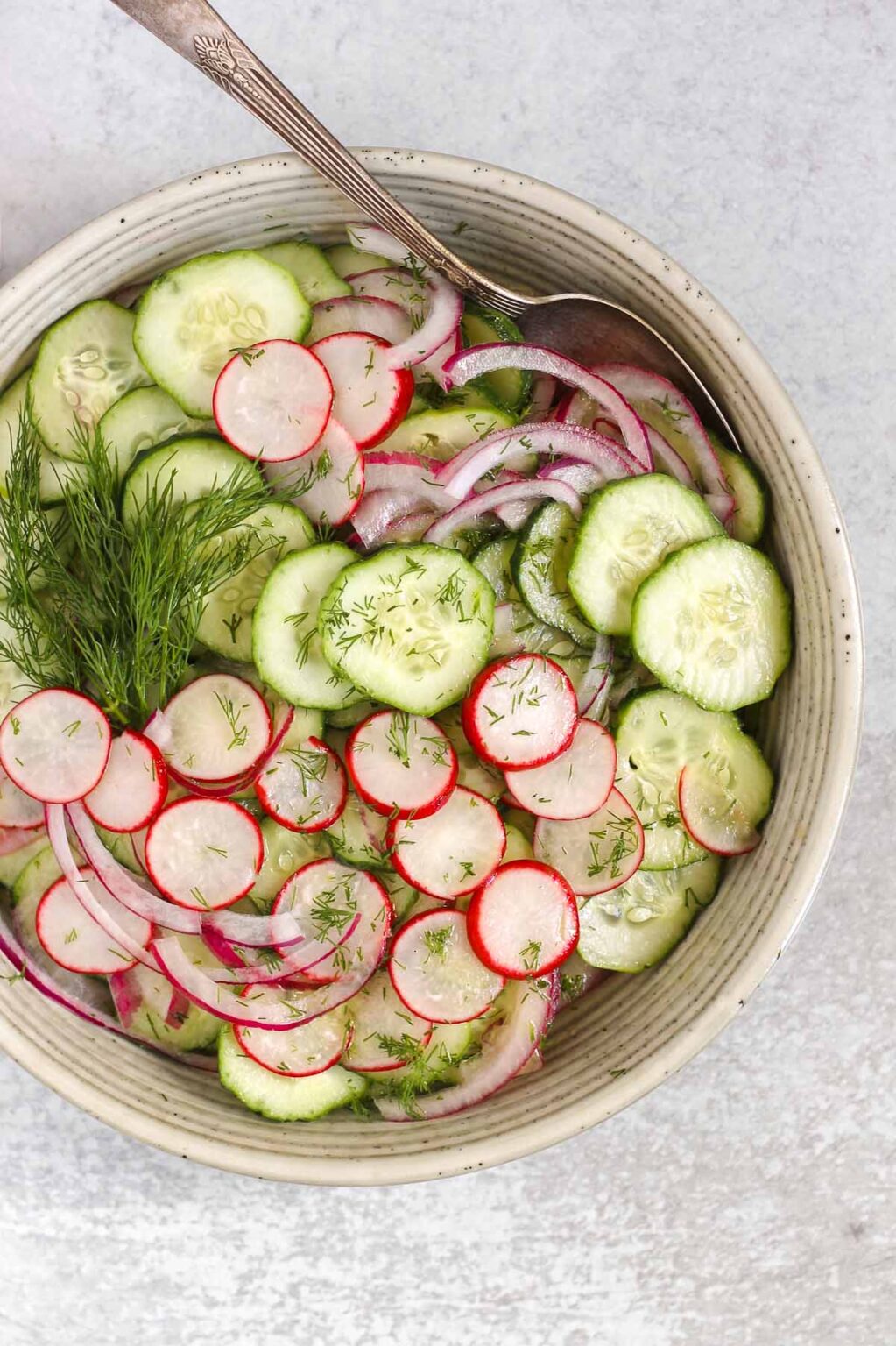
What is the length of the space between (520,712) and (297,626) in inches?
14.0

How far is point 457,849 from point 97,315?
101 centimetres

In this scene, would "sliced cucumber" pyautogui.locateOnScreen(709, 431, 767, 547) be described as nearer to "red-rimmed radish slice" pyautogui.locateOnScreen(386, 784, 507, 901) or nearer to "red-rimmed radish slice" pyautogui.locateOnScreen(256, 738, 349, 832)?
"red-rimmed radish slice" pyautogui.locateOnScreen(386, 784, 507, 901)

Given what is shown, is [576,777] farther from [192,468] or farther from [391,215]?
[391,215]

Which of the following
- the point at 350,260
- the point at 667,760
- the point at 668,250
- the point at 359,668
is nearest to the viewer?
the point at 359,668

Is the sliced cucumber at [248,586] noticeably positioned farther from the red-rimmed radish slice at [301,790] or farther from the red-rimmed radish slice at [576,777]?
the red-rimmed radish slice at [576,777]

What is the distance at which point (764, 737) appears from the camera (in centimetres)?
188

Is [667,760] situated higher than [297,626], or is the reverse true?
[667,760]

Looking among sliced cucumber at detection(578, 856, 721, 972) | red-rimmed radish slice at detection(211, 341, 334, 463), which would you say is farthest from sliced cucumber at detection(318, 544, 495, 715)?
sliced cucumber at detection(578, 856, 721, 972)

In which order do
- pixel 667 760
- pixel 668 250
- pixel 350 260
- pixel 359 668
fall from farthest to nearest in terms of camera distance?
1. pixel 668 250
2. pixel 350 260
3. pixel 667 760
4. pixel 359 668

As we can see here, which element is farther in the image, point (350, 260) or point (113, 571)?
point (350, 260)

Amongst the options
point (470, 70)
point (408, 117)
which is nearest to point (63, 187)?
point (408, 117)

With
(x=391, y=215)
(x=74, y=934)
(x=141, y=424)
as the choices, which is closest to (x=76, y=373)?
(x=141, y=424)

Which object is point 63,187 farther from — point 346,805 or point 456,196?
point 346,805

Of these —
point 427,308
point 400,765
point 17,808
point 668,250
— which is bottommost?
point 17,808
